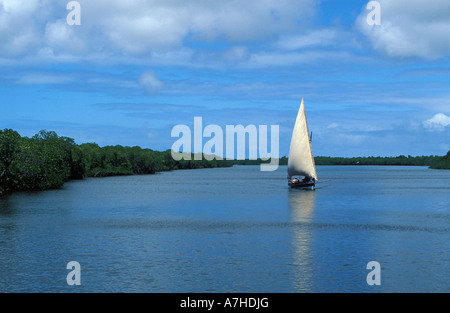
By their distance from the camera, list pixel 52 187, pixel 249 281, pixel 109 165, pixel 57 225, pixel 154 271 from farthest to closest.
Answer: pixel 109 165 < pixel 52 187 < pixel 57 225 < pixel 154 271 < pixel 249 281

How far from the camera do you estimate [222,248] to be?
121 ft

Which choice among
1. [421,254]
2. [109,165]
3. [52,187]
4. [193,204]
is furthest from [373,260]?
[109,165]

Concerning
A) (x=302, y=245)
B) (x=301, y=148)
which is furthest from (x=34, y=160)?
(x=302, y=245)

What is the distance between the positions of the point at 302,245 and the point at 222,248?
223 inches

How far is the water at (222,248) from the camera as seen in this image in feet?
87.5

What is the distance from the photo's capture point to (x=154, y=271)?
2909 cm

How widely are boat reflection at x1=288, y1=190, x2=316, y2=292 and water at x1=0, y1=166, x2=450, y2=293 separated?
8 cm

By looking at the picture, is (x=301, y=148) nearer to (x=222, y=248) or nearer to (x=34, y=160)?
(x=34, y=160)

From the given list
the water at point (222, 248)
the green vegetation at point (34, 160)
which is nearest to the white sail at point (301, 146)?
the water at point (222, 248)

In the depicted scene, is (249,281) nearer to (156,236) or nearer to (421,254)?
(421,254)

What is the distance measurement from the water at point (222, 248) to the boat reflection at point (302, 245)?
77 mm

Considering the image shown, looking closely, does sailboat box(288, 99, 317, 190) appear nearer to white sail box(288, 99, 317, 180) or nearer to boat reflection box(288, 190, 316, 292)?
white sail box(288, 99, 317, 180)

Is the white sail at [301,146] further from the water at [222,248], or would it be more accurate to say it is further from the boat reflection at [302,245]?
the water at [222,248]
